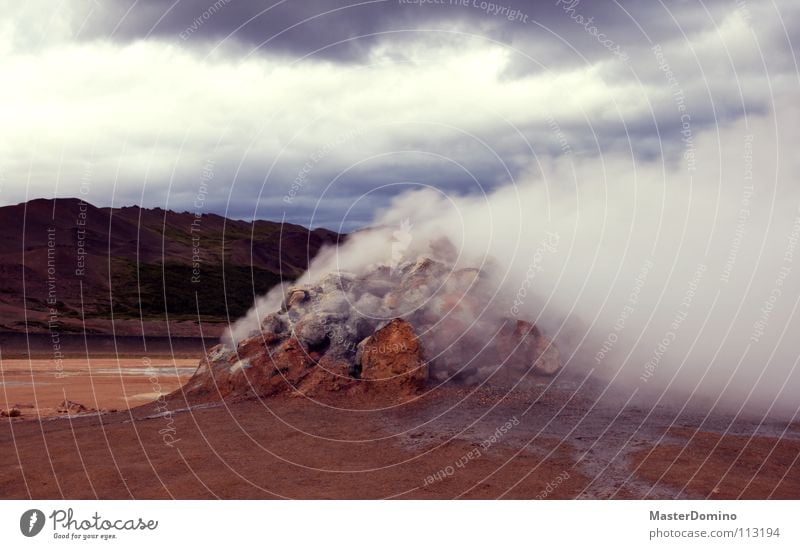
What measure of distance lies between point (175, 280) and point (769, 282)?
377ft

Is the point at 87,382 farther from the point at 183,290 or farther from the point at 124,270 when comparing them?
the point at 124,270

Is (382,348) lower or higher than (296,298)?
lower

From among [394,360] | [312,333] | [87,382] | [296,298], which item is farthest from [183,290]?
[394,360]

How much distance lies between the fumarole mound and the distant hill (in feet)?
120

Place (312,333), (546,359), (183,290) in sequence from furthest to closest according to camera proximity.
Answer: (183,290), (312,333), (546,359)

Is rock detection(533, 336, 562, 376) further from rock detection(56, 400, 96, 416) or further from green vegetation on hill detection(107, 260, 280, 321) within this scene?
green vegetation on hill detection(107, 260, 280, 321)

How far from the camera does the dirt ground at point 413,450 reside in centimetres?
1761

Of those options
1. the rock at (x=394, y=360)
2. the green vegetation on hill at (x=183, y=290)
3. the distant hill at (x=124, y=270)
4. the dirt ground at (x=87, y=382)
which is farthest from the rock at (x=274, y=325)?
the green vegetation on hill at (x=183, y=290)

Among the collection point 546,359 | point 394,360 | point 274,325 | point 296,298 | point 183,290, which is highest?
point 183,290

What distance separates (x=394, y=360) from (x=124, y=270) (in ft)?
373

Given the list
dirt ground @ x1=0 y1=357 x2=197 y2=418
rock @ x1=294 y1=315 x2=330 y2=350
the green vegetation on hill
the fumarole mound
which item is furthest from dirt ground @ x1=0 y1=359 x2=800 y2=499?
the green vegetation on hill

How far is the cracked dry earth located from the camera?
17.6m

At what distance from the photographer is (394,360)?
26984mm

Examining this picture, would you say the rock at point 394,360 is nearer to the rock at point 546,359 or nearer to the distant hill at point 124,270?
the rock at point 546,359
